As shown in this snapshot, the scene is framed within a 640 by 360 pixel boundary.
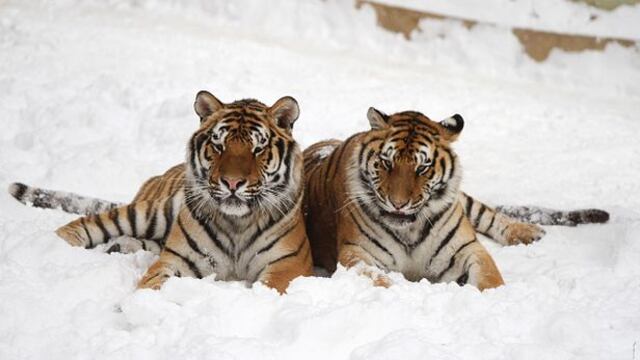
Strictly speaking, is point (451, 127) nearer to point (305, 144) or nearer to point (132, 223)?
point (132, 223)

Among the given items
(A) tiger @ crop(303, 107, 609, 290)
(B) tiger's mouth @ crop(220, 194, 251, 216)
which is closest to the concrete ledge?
(A) tiger @ crop(303, 107, 609, 290)

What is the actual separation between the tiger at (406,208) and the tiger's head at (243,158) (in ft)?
1.02

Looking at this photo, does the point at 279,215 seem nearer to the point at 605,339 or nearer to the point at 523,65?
the point at 605,339

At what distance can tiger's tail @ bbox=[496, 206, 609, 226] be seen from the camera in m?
5.09

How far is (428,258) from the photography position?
4.14 metres

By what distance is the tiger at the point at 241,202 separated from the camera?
151 inches

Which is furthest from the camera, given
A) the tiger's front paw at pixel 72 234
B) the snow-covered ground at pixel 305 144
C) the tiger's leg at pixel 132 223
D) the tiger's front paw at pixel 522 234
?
the tiger's front paw at pixel 522 234

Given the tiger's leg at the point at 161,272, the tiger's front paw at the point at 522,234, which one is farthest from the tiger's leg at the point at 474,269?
the tiger's leg at the point at 161,272

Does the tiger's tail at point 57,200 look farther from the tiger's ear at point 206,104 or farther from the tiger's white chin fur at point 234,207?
the tiger's white chin fur at point 234,207

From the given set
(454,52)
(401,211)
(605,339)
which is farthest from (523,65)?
(605,339)

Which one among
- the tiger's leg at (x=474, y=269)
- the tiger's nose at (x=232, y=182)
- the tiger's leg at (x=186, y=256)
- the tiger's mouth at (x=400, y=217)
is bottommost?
the tiger's leg at (x=186, y=256)

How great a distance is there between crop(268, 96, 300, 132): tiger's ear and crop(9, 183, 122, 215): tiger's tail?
4.52ft

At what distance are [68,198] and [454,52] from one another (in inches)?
164

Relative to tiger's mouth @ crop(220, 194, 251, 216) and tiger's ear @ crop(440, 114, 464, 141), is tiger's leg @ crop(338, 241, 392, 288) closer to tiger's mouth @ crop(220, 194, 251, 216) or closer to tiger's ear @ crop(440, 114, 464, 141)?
tiger's mouth @ crop(220, 194, 251, 216)
